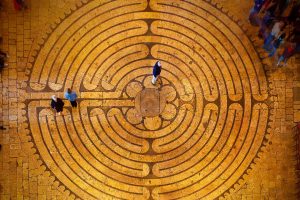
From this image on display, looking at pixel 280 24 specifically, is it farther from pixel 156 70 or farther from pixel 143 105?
pixel 143 105

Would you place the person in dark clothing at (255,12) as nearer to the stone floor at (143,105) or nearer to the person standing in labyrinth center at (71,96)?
the stone floor at (143,105)

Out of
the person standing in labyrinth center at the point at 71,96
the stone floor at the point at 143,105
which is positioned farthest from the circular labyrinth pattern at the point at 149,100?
the person standing in labyrinth center at the point at 71,96

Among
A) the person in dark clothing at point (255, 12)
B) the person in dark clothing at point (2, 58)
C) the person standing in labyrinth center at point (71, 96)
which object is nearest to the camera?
the person standing in labyrinth center at point (71, 96)

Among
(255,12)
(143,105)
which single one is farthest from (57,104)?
(255,12)

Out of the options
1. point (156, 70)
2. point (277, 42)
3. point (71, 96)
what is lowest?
point (71, 96)

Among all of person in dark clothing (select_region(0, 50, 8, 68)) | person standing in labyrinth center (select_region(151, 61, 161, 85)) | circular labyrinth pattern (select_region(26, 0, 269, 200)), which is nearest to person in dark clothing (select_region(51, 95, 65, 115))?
circular labyrinth pattern (select_region(26, 0, 269, 200))

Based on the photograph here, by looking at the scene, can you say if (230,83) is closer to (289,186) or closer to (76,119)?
(289,186)

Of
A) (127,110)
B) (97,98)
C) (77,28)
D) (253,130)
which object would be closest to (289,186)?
(253,130)
